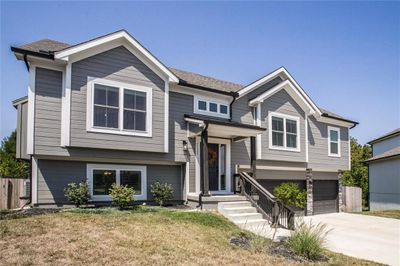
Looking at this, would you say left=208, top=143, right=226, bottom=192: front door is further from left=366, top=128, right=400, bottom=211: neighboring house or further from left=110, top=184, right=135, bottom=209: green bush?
left=366, top=128, right=400, bottom=211: neighboring house

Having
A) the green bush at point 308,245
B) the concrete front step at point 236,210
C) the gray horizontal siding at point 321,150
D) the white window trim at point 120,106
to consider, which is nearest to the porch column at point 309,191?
the gray horizontal siding at point 321,150

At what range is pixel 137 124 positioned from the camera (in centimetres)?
1135

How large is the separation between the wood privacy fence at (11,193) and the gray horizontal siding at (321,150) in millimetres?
13772

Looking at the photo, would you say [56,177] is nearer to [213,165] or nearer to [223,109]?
[213,165]

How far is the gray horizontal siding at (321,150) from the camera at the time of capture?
56.3 ft

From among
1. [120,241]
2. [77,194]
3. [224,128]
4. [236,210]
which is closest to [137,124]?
[77,194]

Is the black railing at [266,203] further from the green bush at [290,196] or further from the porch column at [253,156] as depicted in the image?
the green bush at [290,196]

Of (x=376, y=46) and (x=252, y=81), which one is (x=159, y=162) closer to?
(x=252, y=81)

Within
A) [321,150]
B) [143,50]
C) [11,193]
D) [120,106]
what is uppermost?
[143,50]

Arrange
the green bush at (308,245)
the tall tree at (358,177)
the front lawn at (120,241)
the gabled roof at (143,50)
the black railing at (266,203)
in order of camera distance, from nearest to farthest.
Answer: the front lawn at (120,241) < the green bush at (308,245) < the gabled roof at (143,50) < the black railing at (266,203) < the tall tree at (358,177)

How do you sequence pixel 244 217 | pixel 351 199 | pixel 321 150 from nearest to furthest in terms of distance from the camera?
pixel 244 217
pixel 321 150
pixel 351 199

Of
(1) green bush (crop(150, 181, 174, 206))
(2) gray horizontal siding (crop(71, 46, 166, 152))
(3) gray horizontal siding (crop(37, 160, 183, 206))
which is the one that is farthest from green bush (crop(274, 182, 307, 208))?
(3) gray horizontal siding (crop(37, 160, 183, 206))

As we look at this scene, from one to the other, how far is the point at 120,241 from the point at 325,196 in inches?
589

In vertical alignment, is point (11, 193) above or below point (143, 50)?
below
